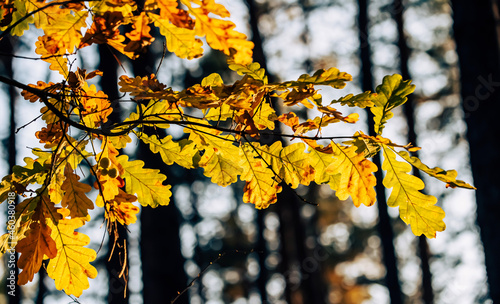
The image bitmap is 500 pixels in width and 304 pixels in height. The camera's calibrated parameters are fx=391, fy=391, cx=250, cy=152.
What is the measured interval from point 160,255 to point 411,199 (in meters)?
3.01

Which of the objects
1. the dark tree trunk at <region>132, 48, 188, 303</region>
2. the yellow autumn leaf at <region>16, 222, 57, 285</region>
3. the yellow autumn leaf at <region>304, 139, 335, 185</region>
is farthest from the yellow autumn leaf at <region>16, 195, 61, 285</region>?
the dark tree trunk at <region>132, 48, 188, 303</region>

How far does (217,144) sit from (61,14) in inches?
23.1

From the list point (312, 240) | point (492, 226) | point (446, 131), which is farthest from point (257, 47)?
point (492, 226)

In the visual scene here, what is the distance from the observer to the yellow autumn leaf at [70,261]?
1.16m

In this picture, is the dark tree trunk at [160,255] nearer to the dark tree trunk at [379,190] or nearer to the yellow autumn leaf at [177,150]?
the yellow autumn leaf at [177,150]

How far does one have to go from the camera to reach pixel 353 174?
1062 millimetres

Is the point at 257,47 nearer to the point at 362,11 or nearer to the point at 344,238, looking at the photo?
the point at 362,11

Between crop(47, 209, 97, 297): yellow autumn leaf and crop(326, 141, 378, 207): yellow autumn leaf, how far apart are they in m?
0.76

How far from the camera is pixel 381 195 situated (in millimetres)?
7730

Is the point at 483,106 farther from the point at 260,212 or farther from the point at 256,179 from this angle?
the point at 260,212

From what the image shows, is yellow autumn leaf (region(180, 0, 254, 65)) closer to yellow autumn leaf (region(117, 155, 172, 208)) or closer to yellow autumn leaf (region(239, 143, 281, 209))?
yellow autumn leaf (region(239, 143, 281, 209))

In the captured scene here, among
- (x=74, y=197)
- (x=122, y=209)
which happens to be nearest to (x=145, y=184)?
(x=122, y=209)

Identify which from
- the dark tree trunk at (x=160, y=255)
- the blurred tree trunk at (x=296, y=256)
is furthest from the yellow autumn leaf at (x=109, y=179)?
the blurred tree trunk at (x=296, y=256)

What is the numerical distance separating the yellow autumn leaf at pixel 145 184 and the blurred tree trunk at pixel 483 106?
195 centimetres
